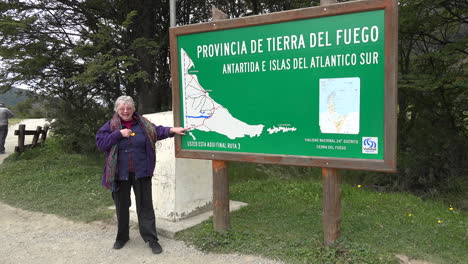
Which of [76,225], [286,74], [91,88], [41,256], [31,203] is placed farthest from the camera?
[91,88]

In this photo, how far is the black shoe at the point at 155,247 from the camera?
4.36 meters

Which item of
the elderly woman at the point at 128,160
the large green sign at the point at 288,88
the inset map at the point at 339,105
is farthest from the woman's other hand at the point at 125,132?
the inset map at the point at 339,105

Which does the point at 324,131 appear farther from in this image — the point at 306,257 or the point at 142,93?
the point at 142,93

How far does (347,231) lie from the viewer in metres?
4.59

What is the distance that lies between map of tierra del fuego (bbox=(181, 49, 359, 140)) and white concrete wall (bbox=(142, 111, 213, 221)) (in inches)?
28.7

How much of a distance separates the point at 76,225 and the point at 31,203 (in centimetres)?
157

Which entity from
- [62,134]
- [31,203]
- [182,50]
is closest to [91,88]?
[62,134]

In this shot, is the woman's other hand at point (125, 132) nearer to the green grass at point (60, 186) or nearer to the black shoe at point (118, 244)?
the black shoe at point (118, 244)

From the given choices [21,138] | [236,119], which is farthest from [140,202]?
[21,138]

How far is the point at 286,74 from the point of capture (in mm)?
3955

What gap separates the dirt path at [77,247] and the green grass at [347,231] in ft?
0.70

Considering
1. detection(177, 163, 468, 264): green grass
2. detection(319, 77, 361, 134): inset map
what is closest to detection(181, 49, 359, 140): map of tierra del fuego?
detection(319, 77, 361, 134): inset map

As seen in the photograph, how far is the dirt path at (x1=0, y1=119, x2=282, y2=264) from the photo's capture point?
4.22m

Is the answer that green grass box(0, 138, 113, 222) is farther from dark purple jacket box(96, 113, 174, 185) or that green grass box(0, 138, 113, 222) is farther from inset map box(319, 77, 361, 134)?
inset map box(319, 77, 361, 134)
